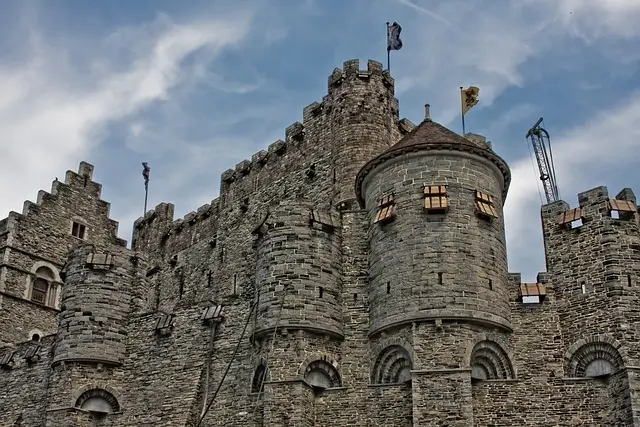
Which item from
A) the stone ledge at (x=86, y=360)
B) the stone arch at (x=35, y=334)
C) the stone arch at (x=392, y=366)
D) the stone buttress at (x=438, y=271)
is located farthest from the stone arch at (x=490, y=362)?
the stone arch at (x=35, y=334)

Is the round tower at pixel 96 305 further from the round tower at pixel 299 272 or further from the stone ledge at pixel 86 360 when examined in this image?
the round tower at pixel 299 272

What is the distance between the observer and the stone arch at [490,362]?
26.0 m

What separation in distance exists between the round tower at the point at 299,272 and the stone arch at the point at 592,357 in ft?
21.9

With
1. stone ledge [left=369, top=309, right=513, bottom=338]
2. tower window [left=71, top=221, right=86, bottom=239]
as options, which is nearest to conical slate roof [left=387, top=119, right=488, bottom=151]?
stone ledge [left=369, top=309, right=513, bottom=338]

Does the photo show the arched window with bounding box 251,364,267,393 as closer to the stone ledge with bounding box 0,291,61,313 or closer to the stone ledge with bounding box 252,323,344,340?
the stone ledge with bounding box 252,323,344,340

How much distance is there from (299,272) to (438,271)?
169 inches

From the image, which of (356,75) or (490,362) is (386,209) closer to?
(490,362)

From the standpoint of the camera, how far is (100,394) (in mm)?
31438

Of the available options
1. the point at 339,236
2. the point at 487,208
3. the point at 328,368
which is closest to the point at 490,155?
the point at 487,208

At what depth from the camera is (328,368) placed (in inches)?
1075

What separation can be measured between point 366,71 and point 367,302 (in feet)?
41.9

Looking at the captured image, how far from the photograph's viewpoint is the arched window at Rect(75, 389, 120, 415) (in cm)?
3123

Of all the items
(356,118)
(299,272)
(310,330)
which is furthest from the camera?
(356,118)

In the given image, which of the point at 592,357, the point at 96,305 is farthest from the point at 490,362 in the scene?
the point at 96,305
